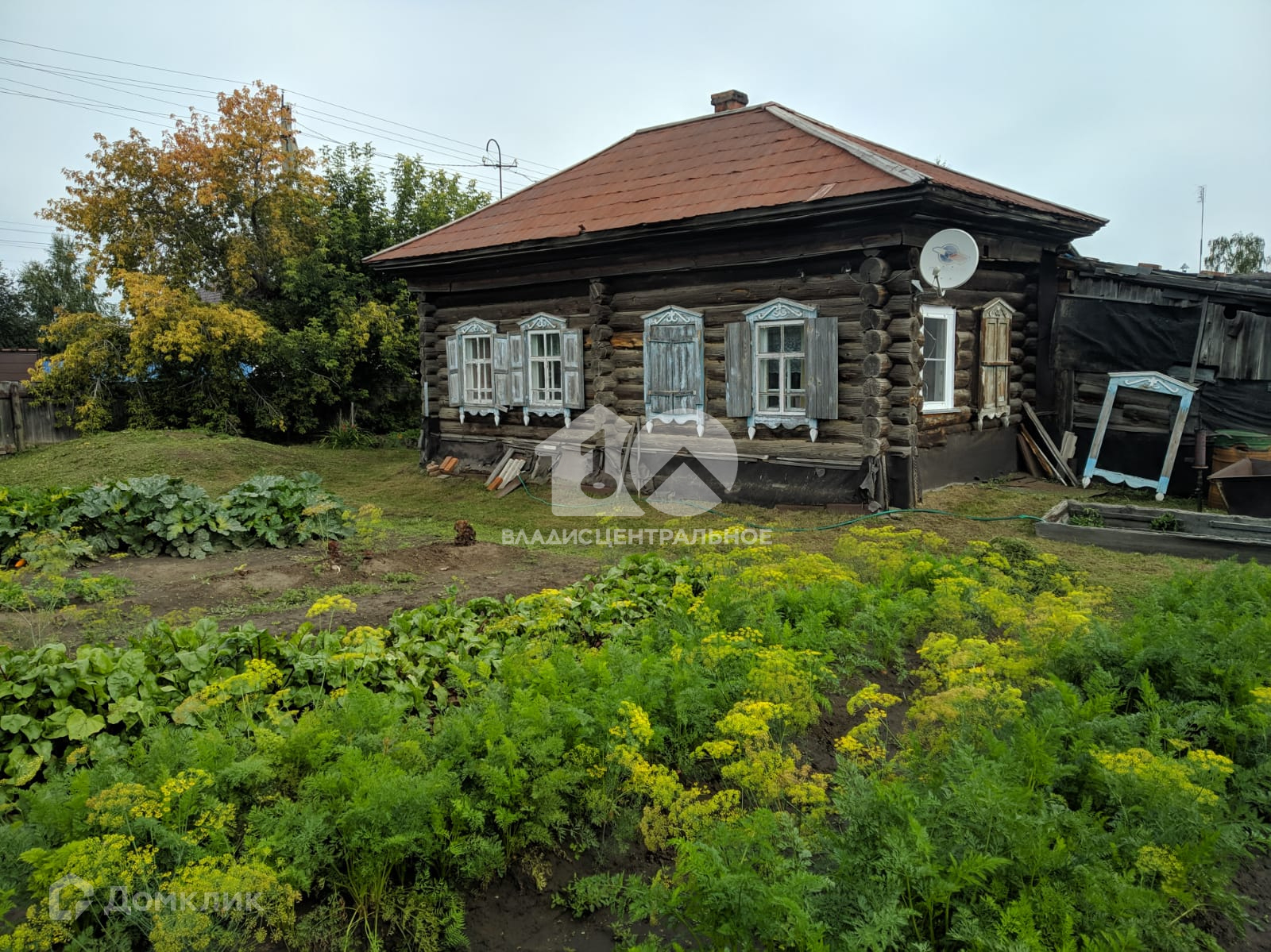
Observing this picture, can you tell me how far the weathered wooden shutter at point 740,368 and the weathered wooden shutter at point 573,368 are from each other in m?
2.57


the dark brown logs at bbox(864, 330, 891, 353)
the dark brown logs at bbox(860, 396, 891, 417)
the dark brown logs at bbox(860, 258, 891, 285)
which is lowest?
the dark brown logs at bbox(860, 396, 891, 417)

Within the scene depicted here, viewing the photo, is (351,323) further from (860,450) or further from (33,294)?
(33,294)

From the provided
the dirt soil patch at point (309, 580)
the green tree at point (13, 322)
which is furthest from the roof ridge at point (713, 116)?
the green tree at point (13, 322)

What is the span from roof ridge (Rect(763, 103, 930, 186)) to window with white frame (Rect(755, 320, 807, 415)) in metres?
2.06

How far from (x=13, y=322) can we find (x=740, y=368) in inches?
1367

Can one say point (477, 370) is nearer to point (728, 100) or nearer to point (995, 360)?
point (728, 100)

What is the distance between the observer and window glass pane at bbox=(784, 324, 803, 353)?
423 inches

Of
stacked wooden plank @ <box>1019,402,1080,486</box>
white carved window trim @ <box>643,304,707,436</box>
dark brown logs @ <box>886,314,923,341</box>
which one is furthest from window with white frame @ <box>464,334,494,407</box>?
stacked wooden plank @ <box>1019,402,1080,486</box>

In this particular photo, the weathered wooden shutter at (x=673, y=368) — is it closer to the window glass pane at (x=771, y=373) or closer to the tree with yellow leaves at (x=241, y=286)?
the window glass pane at (x=771, y=373)

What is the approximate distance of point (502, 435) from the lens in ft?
46.5

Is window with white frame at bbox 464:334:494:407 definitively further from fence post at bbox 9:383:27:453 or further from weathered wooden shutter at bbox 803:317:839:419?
fence post at bbox 9:383:27:453

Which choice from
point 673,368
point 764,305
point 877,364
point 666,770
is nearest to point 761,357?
point 764,305

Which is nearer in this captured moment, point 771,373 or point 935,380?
point 935,380

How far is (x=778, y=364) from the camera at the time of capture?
11109 mm
